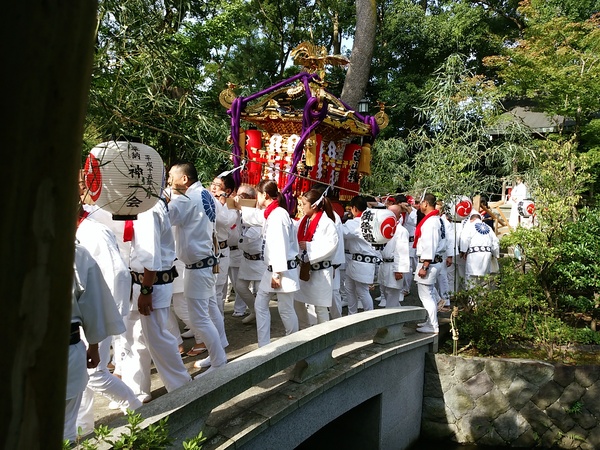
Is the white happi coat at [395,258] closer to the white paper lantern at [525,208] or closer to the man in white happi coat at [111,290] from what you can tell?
the man in white happi coat at [111,290]

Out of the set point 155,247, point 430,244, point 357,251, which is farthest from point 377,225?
point 155,247

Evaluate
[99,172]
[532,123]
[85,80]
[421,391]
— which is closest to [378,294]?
[421,391]

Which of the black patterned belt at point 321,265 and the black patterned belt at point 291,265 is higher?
the black patterned belt at point 291,265

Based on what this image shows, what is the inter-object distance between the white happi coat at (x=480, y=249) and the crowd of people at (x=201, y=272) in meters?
0.02

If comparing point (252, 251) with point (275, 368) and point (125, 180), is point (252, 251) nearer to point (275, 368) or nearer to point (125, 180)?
point (275, 368)

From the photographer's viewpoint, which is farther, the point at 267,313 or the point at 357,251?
the point at 357,251

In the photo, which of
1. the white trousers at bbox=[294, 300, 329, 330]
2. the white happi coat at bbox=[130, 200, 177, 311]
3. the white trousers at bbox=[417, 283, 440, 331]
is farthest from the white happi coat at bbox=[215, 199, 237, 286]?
the white trousers at bbox=[417, 283, 440, 331]

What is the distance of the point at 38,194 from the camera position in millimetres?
977

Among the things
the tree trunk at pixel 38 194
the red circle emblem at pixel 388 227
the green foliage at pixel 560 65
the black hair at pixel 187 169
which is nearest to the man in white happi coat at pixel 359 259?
the red circle emblem at pixel 388 227

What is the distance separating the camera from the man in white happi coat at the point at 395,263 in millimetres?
7469

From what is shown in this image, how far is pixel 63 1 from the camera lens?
0.98m

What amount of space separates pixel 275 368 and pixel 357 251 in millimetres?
3962

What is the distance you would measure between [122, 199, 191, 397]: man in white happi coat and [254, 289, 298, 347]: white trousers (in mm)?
1385

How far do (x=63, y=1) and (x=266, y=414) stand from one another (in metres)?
3.23
